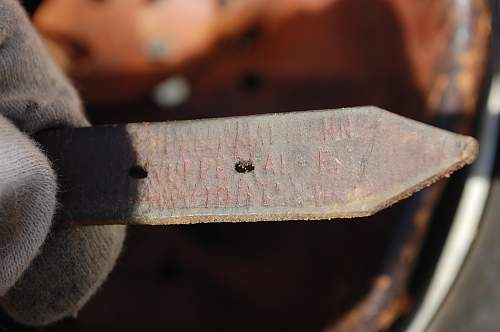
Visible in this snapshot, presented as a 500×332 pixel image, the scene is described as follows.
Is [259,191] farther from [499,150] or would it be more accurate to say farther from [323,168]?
[499,150]

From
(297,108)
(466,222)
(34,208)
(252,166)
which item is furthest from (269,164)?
(297,108)

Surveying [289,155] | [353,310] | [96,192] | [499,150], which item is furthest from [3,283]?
[499,150]

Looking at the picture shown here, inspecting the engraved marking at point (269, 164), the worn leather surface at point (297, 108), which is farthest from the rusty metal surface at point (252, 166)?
the worn leather surface at point (297, 108)

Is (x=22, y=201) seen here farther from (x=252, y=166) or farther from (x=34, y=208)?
(x=252, y=166)

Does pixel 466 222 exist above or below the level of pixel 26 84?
below

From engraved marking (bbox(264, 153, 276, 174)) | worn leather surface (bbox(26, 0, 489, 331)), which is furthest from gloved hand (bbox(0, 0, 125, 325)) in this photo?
worn leather surface (bbox(26, 0, 489, 331))

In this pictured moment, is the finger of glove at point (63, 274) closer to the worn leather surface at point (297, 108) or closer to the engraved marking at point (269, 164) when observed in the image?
the engraved marking at point (269, 164)
